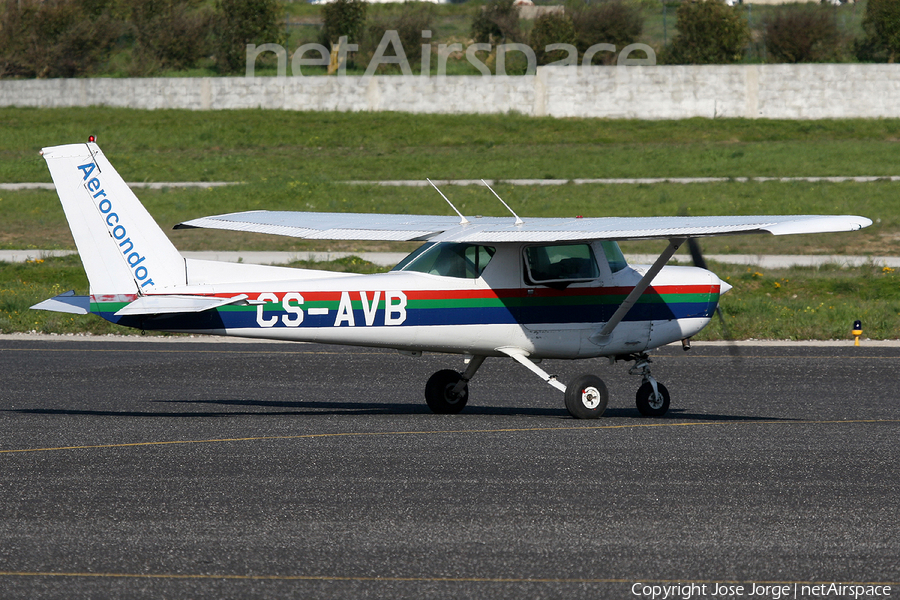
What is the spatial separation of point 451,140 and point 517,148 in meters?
3.30

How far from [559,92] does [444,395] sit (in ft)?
139

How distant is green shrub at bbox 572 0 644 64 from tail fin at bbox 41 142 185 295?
53135 mm

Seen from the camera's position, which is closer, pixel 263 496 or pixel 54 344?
pixel 263 496

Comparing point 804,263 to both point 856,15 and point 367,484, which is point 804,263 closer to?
point 367,484

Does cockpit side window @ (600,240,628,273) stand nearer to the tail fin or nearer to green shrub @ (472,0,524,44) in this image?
the tail fin

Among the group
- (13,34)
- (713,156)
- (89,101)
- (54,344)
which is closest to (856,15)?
(713,156)

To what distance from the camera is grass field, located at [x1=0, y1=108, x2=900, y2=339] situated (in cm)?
2559

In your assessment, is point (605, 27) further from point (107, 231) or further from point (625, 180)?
point (107, 231)

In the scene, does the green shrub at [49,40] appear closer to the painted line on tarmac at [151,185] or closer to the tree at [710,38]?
the painted line on tarmac at [151,185]

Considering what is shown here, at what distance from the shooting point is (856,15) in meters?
71.6

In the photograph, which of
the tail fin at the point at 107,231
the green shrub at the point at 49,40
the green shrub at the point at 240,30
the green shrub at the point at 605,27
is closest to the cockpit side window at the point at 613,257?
the tail fin at the point at 107,231

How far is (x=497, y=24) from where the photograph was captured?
66375 millimetres

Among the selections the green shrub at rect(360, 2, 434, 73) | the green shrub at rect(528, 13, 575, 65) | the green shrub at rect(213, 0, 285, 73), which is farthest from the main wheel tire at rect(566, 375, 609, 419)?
the green shrub at rect(213, 0, 285, 73)

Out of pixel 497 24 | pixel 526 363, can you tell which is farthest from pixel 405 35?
pixel 526 363
